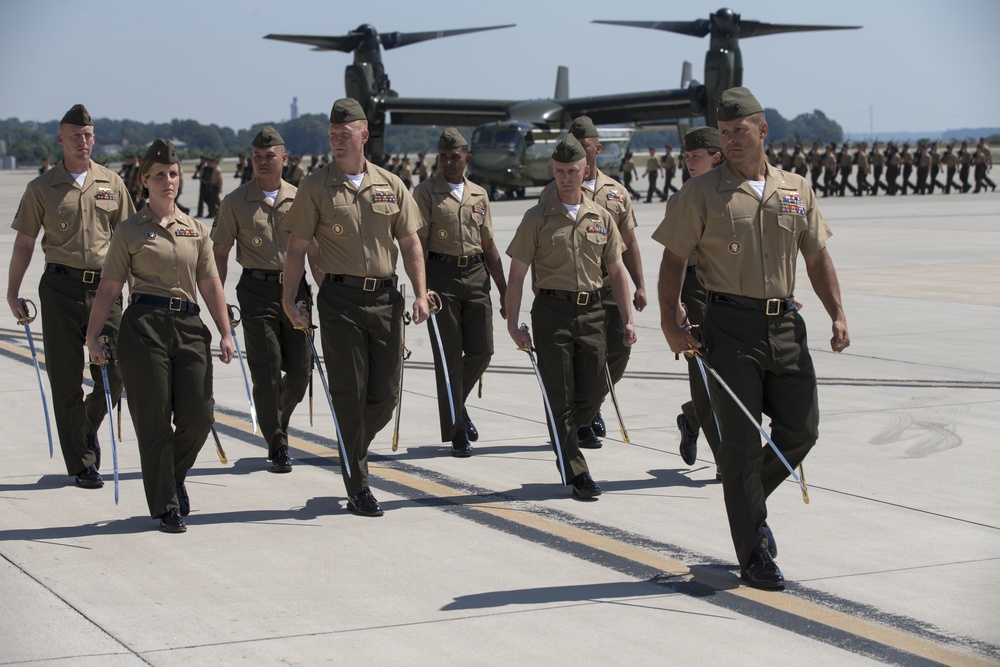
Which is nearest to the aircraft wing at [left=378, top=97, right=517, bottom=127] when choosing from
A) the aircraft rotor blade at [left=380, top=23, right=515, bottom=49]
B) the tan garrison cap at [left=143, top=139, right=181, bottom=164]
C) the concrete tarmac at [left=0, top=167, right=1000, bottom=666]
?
the aircraft rotor blade at [left=380, top=23, right=515, bottom=49]

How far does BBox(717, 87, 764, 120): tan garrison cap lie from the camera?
540 cm

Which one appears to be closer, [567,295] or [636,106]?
[567,295]

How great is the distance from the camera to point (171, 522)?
6.30 metres

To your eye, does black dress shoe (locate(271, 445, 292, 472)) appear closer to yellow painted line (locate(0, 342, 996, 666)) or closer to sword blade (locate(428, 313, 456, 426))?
yellow painted line (locate(0, 342, 996, 666))

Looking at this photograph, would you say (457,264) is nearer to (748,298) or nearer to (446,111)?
(748,298)

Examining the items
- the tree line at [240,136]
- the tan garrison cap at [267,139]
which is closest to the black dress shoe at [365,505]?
the tan garrison cap at [267,139]

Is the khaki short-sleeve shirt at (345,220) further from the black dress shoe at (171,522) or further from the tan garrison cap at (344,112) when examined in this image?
the black dress shoe at (171,522)

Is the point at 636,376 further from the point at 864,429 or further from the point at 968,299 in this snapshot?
the point at 968,299

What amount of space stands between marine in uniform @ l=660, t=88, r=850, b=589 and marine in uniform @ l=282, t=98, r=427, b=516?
175 centimetres

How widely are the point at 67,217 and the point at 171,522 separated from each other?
2.06 metres

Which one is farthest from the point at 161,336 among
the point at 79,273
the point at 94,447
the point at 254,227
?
the point at 254,227

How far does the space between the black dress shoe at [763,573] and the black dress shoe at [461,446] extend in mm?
2997

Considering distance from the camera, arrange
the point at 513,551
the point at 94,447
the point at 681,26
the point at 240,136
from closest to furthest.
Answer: the point at 513,551, the point at 94,447, the point at 681,26, the point at 240,136

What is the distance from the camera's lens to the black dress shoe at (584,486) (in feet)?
22.5
